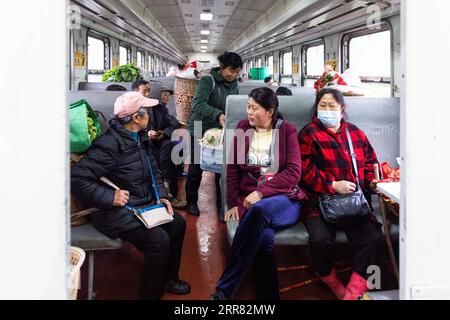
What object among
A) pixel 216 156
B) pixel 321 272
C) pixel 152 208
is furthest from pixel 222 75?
pixel 321 272

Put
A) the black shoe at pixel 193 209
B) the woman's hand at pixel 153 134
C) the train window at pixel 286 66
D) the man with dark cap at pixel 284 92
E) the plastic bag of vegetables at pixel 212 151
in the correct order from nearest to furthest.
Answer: the plastic bag of vegetables at pixel 212 151
the woman's hand at pixel 153 134
the black shoe at pixel 193 209
the man with dark cap at pixel 284 92
the train window at pixel 286 66

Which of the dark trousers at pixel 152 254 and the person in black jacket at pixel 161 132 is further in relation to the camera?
the person in black jacket at pixel 161 132

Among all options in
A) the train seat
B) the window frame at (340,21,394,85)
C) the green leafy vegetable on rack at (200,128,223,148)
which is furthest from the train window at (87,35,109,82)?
the train seat

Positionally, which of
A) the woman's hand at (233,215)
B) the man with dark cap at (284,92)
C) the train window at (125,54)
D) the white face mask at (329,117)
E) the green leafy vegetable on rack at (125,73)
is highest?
the train window at (125,54)

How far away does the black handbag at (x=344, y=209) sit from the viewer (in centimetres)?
248

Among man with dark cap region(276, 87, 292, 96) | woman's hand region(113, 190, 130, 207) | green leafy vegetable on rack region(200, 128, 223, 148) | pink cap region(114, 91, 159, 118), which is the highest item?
man with dark cap region(276, 87, 292, 96)

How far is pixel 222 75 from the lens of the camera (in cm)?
385

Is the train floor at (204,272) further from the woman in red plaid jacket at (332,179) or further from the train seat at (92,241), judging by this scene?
the train seat at (92,241)

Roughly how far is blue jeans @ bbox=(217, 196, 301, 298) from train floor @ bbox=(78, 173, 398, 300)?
292mm

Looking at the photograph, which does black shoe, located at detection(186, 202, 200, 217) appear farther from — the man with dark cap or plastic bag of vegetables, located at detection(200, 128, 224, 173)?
the man with dark cap

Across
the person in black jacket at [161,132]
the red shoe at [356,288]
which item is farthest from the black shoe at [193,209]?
the red shoe at [356,288]

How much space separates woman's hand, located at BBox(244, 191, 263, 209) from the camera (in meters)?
2.52

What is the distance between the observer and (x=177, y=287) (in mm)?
2623
